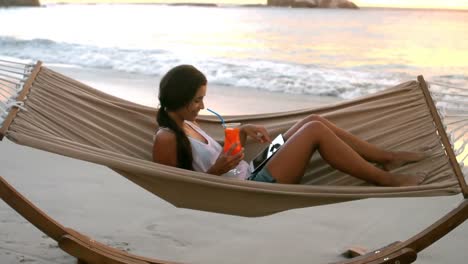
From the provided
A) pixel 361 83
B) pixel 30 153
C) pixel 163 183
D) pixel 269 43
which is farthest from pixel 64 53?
pixel 163 183

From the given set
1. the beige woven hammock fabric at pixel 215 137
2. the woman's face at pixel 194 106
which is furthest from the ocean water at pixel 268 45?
the woman's face at pixel 194 106

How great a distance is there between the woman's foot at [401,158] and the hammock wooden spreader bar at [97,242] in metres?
0.31

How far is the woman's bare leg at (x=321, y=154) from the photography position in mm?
2008

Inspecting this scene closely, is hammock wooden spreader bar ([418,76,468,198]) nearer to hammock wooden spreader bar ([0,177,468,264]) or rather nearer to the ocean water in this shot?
hammock wooden spreader bar ([0,177,468,264])

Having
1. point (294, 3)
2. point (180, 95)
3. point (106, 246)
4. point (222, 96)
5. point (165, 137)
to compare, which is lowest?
point (222, 96)

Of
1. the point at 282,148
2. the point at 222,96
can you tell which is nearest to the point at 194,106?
the point at 282,148

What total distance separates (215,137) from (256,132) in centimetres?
21

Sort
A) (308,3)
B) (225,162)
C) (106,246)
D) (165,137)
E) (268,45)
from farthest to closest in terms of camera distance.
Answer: (308,3) < (268,45) < (165,137) < (225,162) < (106,246)

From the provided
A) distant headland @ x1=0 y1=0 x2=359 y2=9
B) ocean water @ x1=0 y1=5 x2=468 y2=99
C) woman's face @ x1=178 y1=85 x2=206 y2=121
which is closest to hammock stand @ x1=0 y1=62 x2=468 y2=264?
woman's face @ x1=178 y1=85 x2=206 y2=121

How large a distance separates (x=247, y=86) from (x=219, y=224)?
16.9 ft

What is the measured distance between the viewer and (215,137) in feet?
8.06

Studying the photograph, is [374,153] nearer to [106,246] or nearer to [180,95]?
[180,95]

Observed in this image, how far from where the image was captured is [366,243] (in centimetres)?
237

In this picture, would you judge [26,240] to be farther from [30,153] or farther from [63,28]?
[63,28]
